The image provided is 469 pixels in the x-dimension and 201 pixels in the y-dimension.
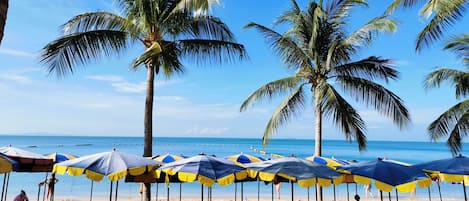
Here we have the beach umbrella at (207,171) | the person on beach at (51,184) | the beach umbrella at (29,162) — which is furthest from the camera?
the person on beach at (51,184)

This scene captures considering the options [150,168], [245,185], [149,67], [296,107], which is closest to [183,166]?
[150,168]

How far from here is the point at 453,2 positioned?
7102mm

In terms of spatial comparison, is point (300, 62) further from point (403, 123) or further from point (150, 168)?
point (150, 168)

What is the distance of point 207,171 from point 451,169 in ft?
19.1

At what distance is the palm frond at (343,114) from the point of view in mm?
10625

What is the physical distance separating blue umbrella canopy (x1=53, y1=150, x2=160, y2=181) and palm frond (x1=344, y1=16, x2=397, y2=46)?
286 inches

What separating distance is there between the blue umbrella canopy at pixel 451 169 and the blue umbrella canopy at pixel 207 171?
471cm

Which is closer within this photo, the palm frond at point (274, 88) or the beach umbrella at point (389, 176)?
the beach umbrella at point (389, 176)

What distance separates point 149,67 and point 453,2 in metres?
7.88

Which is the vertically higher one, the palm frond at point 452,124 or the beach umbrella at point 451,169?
the palm frond at point 452,124

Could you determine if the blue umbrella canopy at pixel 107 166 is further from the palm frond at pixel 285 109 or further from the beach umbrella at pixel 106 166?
the palm frond at pixel 285 109

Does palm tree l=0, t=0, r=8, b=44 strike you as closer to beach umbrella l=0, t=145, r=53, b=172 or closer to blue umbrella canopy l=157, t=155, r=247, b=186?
blue umbrella canopy l=157, t=155, r=247, b=186

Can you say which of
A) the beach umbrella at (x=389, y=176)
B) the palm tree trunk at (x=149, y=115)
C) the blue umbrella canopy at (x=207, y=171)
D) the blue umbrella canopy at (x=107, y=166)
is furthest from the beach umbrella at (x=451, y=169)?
the palm tree trunk at (x=149, y=115)

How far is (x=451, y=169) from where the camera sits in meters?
8.19
